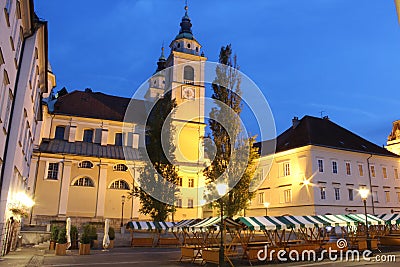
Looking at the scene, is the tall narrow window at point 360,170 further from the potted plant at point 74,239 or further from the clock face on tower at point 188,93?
the potted plant at point 74,239

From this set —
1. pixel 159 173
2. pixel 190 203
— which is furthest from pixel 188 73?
pixel 159 173

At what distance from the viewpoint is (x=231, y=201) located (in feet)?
87.1

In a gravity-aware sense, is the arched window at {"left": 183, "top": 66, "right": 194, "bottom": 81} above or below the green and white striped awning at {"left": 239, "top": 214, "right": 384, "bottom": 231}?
above

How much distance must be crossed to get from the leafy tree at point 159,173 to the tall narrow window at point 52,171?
12.1 meters

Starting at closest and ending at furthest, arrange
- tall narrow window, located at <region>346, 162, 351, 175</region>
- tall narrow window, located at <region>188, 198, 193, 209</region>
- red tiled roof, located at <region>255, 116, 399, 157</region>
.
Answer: red tiled roof, located at <region>255, 116, 399, 157</region>
tall narrow window, located at <region>346, 162, 351, 175</region>
tall narrow window, located at <region>188, 198, 193, 209</region>

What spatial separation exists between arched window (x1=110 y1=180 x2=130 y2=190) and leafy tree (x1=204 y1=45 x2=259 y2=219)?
16182 millimetres

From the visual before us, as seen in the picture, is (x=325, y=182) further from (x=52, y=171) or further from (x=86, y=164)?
(x=52, y=171)

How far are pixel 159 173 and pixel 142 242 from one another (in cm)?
652

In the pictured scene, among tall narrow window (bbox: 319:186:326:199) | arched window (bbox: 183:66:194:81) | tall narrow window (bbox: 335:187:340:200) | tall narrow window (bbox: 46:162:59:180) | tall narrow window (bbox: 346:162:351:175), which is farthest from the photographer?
arched window (bbox: 183:66:194:81)

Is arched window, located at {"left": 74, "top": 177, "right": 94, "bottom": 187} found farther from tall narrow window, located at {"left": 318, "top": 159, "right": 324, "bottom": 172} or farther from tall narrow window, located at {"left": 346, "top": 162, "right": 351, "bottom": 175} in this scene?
tall narrow window, located at {"left": 346, "top": 162, "right": 351, "bottom": 175}

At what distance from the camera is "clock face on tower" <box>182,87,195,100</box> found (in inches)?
1922

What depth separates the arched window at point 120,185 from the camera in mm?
41000

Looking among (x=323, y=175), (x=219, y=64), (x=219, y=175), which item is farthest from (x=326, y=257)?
(x=323, y=175)

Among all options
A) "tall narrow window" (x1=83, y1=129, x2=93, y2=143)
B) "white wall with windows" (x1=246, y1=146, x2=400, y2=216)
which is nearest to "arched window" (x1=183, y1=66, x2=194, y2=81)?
"tall narrow window" (x1=83, y1=129, x2=93, y2=143)
